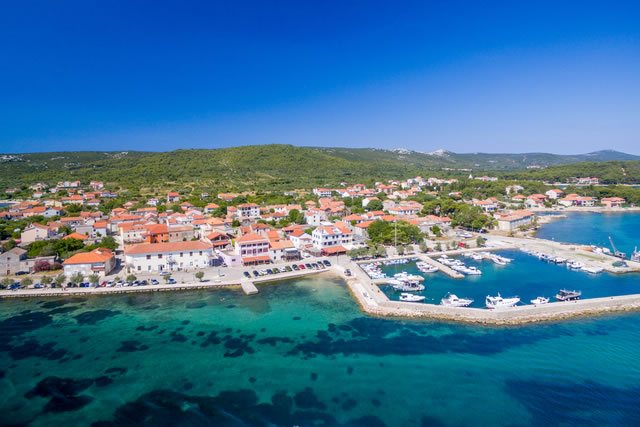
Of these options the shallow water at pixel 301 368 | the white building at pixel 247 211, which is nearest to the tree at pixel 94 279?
the shallow water at pixel 301 368

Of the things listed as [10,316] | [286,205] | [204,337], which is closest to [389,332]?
[204,337]

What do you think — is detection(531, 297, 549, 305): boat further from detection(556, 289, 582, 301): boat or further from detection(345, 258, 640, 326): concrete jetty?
detection(556, 289, 582, 301): boat

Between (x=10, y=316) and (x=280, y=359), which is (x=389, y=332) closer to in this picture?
(x=280, y=359)

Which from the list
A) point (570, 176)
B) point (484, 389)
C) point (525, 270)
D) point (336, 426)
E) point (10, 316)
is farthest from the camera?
point (570, 176)

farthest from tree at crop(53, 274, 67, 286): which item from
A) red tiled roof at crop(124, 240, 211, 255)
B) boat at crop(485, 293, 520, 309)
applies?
boat at crop(485, 293, 520, 309)

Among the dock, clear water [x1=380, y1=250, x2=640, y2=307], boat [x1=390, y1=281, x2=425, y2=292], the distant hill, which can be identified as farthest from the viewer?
the distant hill

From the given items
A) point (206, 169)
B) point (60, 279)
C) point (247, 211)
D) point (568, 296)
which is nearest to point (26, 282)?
point (60, 279)
